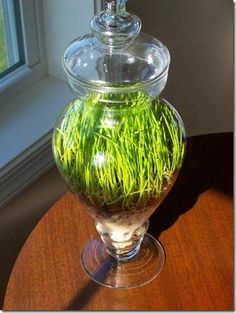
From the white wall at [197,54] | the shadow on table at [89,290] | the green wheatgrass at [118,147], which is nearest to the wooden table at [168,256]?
the shadow on table at [89,290]

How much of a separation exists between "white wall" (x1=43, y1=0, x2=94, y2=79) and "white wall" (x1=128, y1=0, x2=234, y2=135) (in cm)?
11

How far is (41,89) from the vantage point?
47.9 inches

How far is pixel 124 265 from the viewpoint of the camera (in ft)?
3.04

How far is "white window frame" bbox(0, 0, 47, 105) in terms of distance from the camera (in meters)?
1.16

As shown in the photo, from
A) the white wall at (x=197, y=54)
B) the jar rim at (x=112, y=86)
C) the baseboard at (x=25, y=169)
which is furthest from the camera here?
the white wall at (x=197, y=54)

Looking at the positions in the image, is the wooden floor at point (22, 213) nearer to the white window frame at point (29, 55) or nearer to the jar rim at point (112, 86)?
the white window frame at point (29, 55)

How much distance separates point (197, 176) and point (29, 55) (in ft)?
1.27

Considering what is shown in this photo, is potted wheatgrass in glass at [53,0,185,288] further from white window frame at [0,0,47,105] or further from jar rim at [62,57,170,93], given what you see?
white window frame at [0,0,47,105]

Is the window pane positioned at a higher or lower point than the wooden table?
higher

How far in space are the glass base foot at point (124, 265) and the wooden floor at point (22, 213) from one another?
0.88 ft

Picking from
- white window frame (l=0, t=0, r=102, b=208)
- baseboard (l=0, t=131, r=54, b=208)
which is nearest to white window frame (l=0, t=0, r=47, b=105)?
white window frame (l=0, t=0, r=102, b=208)

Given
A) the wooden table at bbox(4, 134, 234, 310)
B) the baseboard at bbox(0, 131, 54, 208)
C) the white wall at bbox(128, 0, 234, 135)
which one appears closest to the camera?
the wooden table at bbox(4, 134, 234, 310)

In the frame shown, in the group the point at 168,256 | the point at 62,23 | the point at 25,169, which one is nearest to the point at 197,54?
the point at 62,23

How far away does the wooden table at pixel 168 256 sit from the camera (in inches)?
34.0
